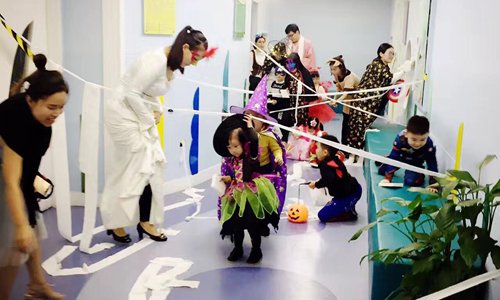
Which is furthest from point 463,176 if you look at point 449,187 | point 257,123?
point 257,123

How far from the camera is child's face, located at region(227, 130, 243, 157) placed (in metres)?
3.65

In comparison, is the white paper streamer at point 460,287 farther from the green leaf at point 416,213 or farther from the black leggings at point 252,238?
the black leggings at point 252,238

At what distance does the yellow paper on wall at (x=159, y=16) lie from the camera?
478cm

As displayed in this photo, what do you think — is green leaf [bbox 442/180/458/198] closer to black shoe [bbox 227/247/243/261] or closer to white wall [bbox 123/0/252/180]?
black shoe [bbox 227/247/243/261]

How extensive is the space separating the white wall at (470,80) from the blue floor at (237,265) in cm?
104

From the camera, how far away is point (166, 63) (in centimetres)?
371

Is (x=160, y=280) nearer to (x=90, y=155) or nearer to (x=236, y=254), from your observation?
(x=236, y=254)

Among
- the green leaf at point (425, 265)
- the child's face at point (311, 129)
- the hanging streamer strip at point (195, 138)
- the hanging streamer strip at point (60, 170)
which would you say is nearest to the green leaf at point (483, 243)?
the green leaf at point (425, 265)

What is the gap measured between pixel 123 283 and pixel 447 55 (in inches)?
115

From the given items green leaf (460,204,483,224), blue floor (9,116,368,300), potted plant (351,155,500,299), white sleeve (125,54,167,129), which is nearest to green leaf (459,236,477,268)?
potted plant (351,155,500,299)

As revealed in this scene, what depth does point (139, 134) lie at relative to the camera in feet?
12.4

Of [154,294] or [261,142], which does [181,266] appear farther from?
[261,142]

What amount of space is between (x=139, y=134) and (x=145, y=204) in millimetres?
530

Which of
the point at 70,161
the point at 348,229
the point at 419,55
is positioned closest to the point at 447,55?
the point at 348,229
